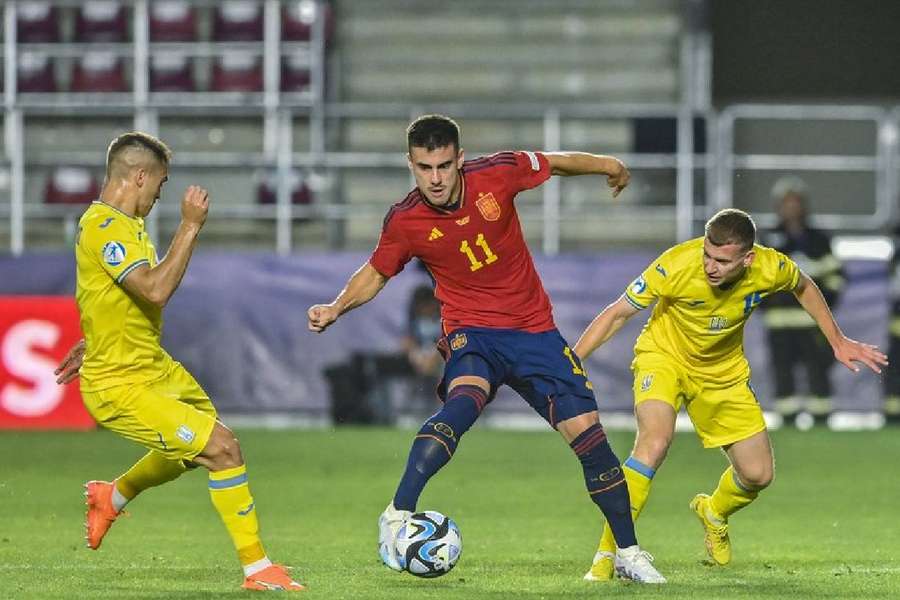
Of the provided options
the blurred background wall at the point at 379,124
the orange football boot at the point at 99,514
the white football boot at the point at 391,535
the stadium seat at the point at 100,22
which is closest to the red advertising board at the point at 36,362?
the blurred background wall at the point at 379,124

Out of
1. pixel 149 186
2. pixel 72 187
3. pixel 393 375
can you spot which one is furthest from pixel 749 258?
pixel 72 187

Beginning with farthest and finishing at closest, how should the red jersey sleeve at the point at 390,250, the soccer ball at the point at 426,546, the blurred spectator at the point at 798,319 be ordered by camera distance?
the blurred spectator at the point at 798,319, the red jersey sleeve at the point at 390,250, the soccer ball at the point at 426,546

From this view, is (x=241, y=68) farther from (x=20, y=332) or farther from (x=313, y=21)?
(x=20, y=332)

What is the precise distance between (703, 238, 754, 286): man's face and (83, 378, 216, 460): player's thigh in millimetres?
2293

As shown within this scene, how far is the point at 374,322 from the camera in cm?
1883

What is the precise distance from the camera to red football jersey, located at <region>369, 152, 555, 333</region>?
→ 846cm

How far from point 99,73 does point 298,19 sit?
2378 millimetres

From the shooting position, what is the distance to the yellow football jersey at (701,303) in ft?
29.6

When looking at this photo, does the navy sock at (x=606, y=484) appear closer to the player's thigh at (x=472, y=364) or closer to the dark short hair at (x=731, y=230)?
the player's thigh at (x=472, y=364)

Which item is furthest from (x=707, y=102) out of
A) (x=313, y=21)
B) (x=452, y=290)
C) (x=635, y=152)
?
(x=452, y=290)

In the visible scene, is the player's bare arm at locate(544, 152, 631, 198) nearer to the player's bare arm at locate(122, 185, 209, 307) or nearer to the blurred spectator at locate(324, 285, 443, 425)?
the player's bare arm at locate(122, 185, 209, 307)

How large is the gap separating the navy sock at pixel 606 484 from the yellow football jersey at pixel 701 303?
3.15 ft

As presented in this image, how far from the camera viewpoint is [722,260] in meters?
8.63

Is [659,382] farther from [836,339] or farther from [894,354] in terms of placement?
[894,354]
